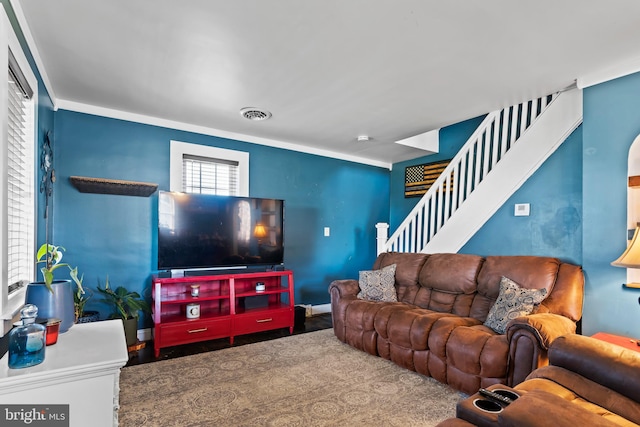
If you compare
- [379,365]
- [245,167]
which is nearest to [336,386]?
[379,365]

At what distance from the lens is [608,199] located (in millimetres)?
2566

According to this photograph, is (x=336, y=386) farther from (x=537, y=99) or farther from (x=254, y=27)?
(x=537, y=99)

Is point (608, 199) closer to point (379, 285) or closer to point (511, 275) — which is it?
point (511, 275)

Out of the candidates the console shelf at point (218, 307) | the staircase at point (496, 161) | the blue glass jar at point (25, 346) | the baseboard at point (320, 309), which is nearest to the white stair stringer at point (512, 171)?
the staircase at point (496, 161)

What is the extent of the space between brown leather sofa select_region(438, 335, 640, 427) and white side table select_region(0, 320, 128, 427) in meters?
1.21

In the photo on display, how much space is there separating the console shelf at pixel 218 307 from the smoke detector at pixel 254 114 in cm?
170

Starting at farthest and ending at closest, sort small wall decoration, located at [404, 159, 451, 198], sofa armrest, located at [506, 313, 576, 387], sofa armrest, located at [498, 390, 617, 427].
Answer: small wall decoration, located at [404, 159, 451, 198] → sofa armrest, located at [506, 313, 576, 387] → sofa armrest, located at [498, 390, 617, 427]

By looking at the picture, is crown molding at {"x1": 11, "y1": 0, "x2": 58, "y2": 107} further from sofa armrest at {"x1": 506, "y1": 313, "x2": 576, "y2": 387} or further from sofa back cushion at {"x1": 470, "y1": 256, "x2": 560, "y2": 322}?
sofa back cushion at {"x1": 470, "y1": 256, "x2": 560, "y2": 322}

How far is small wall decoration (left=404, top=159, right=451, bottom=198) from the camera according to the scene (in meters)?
4.86

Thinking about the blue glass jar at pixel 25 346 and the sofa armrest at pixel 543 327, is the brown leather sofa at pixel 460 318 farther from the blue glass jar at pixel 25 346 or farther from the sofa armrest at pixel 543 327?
the blue glass jar at pixel 25 346

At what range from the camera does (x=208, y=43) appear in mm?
2242

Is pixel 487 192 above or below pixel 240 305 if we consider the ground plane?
above

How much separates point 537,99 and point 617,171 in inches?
41.3

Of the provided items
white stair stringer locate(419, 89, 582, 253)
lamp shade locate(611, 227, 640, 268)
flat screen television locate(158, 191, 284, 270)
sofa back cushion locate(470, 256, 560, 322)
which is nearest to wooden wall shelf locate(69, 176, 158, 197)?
flat screen television locate(158, 191, 284, 270)
